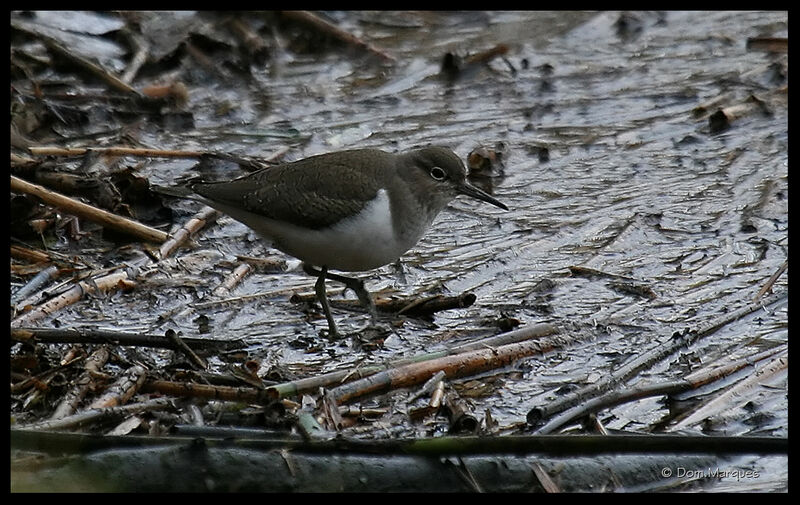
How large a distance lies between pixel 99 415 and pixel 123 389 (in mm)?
340

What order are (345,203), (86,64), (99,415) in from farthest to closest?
(86,64) < (345,203) < (99,415)

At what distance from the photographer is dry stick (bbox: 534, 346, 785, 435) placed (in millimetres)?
4926

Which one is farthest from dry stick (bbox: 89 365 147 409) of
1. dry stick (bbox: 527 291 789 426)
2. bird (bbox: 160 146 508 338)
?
dry stick (bbox: 527 291 789 426)

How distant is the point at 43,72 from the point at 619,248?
220 inches

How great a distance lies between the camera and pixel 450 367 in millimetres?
5574

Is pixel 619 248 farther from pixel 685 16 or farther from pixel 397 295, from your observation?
pixel 685 16

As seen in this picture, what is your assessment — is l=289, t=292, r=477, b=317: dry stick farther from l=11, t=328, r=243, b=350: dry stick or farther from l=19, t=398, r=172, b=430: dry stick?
l=19, t=398, r=172, b=430: dry stick

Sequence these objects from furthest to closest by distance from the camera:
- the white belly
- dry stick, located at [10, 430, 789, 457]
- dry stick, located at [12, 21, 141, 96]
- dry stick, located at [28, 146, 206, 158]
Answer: dry stick, located at [12, 21, 141, 96]
dry stick, located at [28, 146, 206, 158]
the white belly
dry stick, located at [10, 430, 789, 457]

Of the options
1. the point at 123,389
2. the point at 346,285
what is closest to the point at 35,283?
the point at 123,389

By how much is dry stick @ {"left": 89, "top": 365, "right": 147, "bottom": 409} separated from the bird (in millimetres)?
1304

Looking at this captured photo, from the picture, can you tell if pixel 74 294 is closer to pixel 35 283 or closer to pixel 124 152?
pixel 35 283

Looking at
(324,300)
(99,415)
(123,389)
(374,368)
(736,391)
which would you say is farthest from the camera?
(324,300)

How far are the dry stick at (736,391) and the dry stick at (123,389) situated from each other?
7.91ft

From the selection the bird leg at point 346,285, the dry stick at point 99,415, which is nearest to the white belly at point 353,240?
the bird leg at point 346,285
